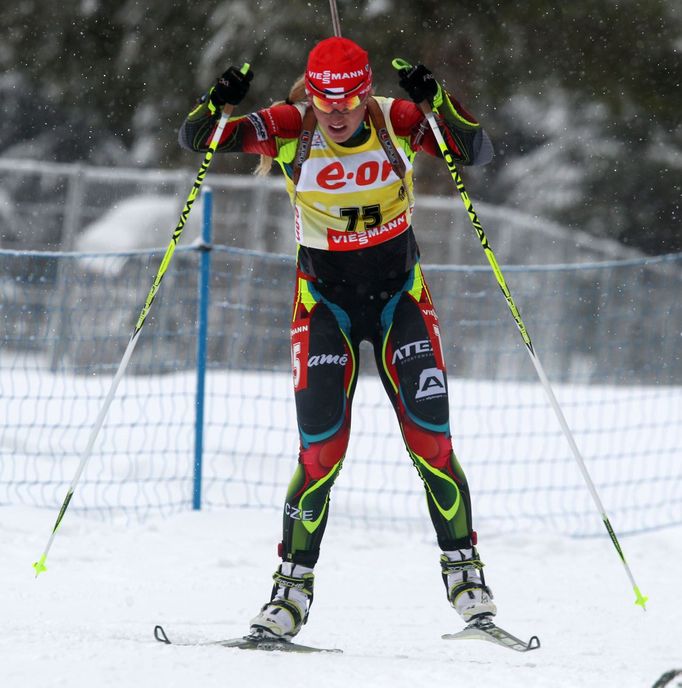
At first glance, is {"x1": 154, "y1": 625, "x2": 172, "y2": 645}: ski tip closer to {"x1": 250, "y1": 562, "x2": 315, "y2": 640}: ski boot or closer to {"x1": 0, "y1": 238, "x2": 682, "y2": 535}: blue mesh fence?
{"x1": 250, "y1": 562, "x2": 315, "y2": 640}: ski boot

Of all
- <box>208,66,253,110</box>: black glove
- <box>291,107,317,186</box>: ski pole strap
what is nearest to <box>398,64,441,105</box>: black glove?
<box>291,107,317,186</box>: ski pole strap

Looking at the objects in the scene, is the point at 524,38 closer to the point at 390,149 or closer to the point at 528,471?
the point at 528,471

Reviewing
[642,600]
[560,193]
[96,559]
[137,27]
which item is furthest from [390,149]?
[560,193]

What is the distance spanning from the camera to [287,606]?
432 cm

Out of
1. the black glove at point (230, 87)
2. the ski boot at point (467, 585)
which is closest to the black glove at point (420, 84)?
the black glove at point (230, 87)

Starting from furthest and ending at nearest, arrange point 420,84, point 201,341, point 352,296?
point 201,341, point 352,296, point 420,84

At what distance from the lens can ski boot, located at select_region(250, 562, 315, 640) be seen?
423cm

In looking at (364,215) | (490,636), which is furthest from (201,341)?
(490,636)

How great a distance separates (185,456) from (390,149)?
4293 mm

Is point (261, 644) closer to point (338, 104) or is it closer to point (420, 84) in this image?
point (338, 104)

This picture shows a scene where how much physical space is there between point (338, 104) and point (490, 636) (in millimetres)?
2037

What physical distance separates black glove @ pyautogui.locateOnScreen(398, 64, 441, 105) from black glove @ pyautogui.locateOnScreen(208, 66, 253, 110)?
23.5 inches

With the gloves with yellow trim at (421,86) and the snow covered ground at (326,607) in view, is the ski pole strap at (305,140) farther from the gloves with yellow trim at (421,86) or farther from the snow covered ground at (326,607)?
the snow covered ground at (326,607)

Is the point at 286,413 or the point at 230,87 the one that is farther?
the point at 286,413
